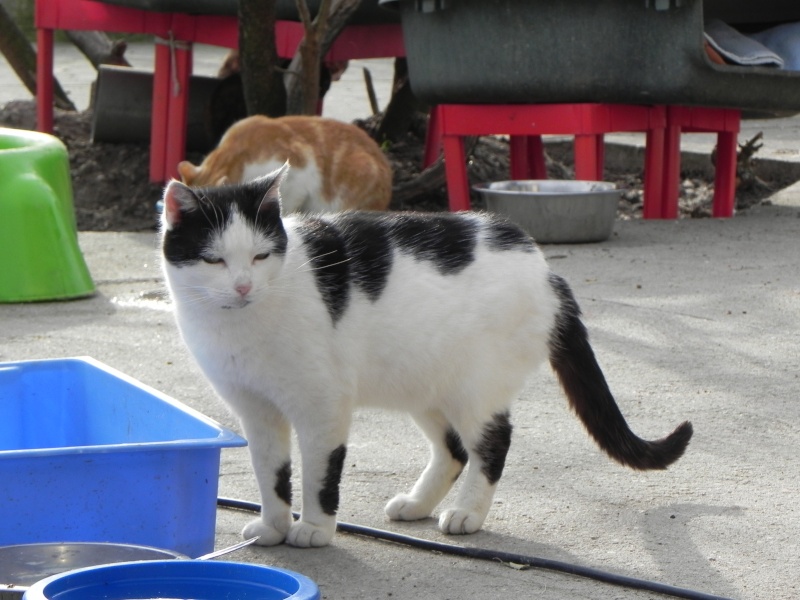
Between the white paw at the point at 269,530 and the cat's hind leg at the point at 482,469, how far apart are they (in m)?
0.36

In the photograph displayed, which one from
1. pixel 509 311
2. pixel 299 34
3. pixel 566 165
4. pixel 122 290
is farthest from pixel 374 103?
pixel 509 311

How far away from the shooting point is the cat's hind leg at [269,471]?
8.77ft

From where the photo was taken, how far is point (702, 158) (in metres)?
8.94

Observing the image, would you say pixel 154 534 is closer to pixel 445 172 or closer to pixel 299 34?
pixel 445 172

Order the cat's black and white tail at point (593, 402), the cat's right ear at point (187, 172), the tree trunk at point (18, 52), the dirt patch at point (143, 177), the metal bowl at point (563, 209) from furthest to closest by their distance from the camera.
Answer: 1. the tree trunk at point (18, 52)
2. the dirt patch at point (143, 177)
3. the cat's right ear at point (187, 172)
4. the metal bowl at point (563, 209)
5. the cat's black and white tail at point (593, 402)

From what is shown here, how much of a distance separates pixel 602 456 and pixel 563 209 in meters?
2.87

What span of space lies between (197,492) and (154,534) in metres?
0.11

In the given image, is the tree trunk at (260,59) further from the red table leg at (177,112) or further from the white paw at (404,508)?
the white paw at (404,508)

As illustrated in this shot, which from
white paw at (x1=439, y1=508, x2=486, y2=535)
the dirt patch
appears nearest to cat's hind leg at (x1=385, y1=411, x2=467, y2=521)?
white paw at (x1=439, y1=508, x2=486, y2=535)

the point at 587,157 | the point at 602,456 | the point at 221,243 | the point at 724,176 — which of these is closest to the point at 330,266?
the point at 221,243

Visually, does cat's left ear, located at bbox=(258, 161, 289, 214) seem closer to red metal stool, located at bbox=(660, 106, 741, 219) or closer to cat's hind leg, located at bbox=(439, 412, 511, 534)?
cat's hind leg, located at bbox=(439, 412, 511, 534)

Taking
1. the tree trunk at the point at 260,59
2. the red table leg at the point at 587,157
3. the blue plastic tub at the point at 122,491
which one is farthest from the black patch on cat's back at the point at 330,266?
the tree trunk at the point at 260,59

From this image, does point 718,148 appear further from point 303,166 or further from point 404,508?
point 404,508

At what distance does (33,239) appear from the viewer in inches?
195
